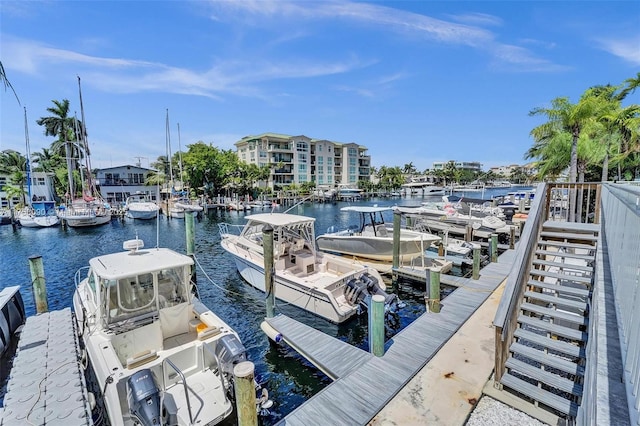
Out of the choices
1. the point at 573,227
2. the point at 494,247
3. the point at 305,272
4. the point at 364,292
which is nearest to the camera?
the point at 573,227

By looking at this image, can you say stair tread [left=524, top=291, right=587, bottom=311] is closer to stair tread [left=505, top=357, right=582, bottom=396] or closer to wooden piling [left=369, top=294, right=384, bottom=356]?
stair tread [left=505, top=357, right=582, bottom=396]

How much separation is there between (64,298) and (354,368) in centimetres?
1235

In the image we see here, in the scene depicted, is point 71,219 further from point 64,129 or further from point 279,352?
point 279,352

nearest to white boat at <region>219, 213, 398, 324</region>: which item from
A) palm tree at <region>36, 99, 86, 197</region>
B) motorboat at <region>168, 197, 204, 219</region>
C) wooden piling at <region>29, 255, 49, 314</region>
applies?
wooden piling at <region>29, 255, 49, 314</region>

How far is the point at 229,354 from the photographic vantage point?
Answer: 5352mm

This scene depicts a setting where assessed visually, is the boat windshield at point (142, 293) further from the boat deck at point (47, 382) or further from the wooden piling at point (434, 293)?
the wooden piling at point (434, 293)

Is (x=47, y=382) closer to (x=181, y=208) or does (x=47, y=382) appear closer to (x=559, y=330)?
(x=559, y=330)

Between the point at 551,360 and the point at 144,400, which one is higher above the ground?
the point at 551,360

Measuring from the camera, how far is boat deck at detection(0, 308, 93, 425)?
4203 mm

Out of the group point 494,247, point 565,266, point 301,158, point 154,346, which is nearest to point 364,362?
point 154,346

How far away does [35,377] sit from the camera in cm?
498

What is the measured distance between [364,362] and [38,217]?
36053mm

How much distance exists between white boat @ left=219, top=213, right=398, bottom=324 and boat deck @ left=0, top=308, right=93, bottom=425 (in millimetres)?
5417

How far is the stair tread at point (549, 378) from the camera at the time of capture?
450 cm
